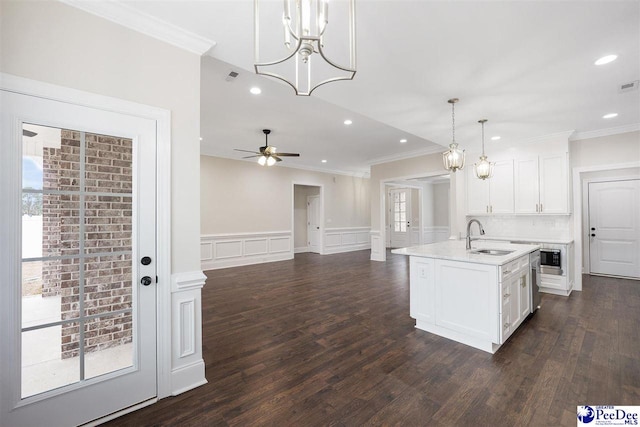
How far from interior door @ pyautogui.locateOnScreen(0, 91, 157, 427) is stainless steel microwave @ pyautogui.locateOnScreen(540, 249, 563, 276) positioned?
5.59 meters

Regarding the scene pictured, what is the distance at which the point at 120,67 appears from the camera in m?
1.89

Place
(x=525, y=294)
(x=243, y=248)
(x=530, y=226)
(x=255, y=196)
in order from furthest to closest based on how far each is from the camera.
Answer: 1. (x=255, y=196)
2. (x=243, y=248)
3. (x=530, y=226)
4. (x=525, y=294)

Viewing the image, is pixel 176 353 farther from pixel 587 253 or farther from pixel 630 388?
pixel 587 253

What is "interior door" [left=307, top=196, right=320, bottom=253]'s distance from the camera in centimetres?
962

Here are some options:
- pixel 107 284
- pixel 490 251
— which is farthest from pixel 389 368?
pixel 107 284

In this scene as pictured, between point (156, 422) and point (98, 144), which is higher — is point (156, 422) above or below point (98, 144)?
below

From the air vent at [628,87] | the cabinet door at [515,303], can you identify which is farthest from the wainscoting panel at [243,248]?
the air vent at [628,87]

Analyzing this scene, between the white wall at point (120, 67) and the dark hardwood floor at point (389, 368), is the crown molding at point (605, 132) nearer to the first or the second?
the dark hardwood floor at point (389, 368)

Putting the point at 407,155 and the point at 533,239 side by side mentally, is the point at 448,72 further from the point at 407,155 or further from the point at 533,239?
the point at 407,155

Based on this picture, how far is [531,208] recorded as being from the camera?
16.4ft

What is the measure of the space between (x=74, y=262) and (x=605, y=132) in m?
7.24

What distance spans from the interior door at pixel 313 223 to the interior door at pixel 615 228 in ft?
22.8

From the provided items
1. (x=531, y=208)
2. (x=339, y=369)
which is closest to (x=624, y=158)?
(x=531, y=208)

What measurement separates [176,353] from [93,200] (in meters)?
1.26
